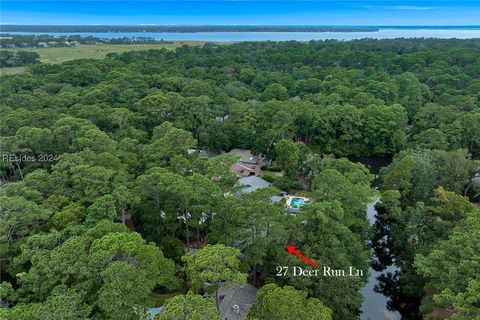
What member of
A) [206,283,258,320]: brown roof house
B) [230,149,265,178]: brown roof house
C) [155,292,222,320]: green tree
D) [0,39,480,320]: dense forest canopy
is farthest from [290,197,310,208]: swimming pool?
[155,292,222,320]: green tree

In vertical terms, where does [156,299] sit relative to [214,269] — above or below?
below

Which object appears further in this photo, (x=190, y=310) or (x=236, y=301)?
(x=236, y=301)

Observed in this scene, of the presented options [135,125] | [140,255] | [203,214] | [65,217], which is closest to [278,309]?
[140,255]

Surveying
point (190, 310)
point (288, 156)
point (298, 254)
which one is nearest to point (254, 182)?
point (288, 156)

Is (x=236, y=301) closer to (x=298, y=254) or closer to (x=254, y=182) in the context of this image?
(x=298, y=254)

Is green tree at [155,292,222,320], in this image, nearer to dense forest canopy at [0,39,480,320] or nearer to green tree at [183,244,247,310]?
dense forest canopy at [0,39,480,320]

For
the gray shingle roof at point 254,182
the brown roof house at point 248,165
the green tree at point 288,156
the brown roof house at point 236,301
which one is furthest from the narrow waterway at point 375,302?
the brown roof house at point 248,165

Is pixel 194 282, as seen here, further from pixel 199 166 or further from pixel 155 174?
pixel 199 166
